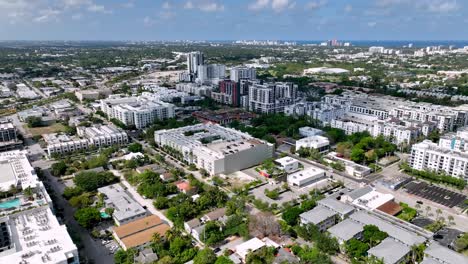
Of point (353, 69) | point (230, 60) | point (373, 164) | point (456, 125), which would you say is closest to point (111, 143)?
point (373, 164)

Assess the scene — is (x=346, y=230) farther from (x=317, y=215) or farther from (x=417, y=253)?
(x=417, y=253)

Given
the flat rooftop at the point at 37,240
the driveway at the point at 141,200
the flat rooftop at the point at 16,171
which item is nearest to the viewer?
the flat rooftop at the point at 37,240

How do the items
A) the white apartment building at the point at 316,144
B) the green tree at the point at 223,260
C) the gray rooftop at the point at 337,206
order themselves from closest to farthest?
the green tree at the point at 223,260
the gray rooftop at the point at 337,206
the white apartment building at the point at 316,144

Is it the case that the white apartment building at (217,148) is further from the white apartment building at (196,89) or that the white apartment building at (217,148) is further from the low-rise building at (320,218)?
the white apartment building at (196,89)

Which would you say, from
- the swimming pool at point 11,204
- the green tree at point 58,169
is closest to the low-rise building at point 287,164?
the green tree at point 58,169

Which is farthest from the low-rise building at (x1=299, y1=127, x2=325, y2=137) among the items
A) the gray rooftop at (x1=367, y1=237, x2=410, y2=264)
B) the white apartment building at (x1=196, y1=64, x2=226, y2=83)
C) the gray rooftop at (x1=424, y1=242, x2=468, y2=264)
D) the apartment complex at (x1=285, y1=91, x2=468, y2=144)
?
the white apartment building at (x1=196, y1=64, x2=226, y2=83)

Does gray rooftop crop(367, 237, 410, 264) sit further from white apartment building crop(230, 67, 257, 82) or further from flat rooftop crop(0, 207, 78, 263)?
white apartment building crop(230, 67, 257, 82)

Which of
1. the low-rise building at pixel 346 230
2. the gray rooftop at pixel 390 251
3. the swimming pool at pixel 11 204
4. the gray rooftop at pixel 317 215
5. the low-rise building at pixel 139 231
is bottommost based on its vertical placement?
the low-rise building at pixel 139 231
